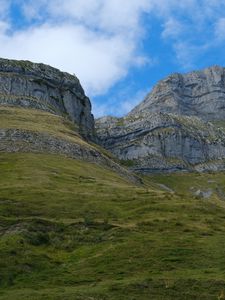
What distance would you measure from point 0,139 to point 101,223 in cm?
8478

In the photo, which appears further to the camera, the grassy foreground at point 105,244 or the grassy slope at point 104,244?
the grassy slope at point 104,244

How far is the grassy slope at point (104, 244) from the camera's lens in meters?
44.2

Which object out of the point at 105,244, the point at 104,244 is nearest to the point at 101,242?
the point at 104,244

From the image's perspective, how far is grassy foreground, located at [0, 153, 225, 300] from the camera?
145 feet

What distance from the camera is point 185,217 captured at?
79.1 m

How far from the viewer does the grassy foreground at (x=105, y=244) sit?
44.1 metres

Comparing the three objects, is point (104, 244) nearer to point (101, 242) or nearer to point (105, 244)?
point (105, 244)

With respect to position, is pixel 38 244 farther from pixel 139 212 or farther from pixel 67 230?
A: pixel 139 212

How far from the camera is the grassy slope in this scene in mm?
44250

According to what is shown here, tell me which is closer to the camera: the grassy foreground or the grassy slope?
the grassy foreground

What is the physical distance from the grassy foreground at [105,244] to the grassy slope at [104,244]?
0.07 m

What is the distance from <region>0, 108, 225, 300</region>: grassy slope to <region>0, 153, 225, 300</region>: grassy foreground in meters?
0.07

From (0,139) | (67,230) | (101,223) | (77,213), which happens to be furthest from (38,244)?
(0,139)

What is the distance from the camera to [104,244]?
61125 millimetres
